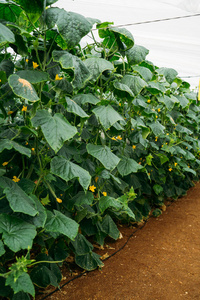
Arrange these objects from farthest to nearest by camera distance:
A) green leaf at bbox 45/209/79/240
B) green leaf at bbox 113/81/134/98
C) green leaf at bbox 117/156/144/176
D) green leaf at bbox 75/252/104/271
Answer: green leaf at bbox 117/156/144/176, green leaf at bbox 75/252/104/271, green leaf at bbox 113/81/134/98, green leaf at bbox 45/209/79/240

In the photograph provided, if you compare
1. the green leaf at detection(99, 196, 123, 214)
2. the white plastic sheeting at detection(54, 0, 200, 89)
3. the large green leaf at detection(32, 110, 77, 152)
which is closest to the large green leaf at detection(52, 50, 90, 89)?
the large green leaf at detection(32, 110, 77, 152)

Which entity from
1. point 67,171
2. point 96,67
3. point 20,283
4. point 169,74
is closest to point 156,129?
point 169,74

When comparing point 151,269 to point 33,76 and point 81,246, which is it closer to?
point 81,246

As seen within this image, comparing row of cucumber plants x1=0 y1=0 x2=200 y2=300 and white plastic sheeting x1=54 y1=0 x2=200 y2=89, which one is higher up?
white plastic sheeting x1=54 y1=0 x2=200 y2=89

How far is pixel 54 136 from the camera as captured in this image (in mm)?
1524

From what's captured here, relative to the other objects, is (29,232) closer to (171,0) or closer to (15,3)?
(15,3)

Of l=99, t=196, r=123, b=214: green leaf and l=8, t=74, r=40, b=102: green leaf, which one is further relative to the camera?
l=99, t=196, r=123, b=214: green leaf

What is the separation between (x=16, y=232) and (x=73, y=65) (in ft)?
3.01

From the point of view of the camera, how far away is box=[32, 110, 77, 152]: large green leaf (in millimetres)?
1508

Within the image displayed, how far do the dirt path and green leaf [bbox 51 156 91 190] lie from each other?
944mm

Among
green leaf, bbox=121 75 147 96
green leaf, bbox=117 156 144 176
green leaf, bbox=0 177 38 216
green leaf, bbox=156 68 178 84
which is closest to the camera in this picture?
green leaf, bbox=0 177 38 216

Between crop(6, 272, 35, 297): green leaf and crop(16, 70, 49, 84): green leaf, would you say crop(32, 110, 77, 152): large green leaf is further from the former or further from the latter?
crop(6, 272, 35, 297): green leaf

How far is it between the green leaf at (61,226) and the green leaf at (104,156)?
48 centimetres

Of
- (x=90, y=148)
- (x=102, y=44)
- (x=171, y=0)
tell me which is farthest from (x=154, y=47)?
(x=90, y=148)
